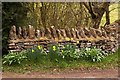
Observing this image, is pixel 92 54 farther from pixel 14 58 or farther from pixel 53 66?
pixel 14 58

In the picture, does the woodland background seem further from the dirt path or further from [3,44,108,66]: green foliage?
the dirt path

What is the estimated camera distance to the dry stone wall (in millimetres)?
6527

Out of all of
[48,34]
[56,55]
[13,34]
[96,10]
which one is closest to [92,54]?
[56,55]

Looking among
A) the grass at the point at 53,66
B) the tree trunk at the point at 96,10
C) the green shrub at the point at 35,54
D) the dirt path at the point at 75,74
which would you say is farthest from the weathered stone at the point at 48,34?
the tree trunk at the point at 96,10

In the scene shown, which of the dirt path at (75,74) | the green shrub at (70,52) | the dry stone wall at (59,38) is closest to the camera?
the dirt path at (75,74)

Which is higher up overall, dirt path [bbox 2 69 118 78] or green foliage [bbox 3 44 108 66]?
green foliage [bbox 3 44 108 66]

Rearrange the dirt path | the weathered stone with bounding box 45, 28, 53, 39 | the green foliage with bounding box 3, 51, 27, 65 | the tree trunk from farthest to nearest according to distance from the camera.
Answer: the tree trunk
the weathered stone with bounding box 45, 28, 53, 39
the green foliage with bounding box 3, 51, 27, 65
the dirt path

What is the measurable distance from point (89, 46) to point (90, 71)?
97cm

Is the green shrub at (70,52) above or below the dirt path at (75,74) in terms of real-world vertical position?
above

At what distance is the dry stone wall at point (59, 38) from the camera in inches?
257

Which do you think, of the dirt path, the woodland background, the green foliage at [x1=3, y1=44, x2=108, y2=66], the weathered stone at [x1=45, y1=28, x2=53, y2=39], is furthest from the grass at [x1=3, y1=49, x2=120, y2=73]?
the woodland background

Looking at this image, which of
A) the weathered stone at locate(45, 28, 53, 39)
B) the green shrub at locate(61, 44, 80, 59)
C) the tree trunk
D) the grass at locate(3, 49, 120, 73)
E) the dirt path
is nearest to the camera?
the dirt path

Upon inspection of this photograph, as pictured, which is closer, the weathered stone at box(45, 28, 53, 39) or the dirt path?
the dirt path

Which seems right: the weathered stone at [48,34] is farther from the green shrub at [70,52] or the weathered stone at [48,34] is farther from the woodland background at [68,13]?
the woodland background at [68,13]
